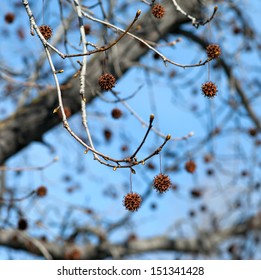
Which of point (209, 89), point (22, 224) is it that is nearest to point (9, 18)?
point (22, 224)

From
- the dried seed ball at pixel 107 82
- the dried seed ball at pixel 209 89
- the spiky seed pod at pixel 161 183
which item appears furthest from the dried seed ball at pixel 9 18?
the spiky seed pod at pixel 161 183

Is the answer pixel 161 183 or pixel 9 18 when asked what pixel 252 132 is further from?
pixel 161 183

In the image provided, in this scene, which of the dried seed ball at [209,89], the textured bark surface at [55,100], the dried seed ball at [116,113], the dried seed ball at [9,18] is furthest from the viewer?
the textured bark surface at [55,100]

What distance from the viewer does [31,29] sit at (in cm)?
164

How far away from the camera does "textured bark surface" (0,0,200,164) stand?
3.39 m

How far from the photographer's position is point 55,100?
3441 mm

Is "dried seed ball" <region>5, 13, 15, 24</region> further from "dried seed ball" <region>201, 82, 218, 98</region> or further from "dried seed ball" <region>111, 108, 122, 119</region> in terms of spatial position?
"dried seed ball" <region>201, 82, 218, 98</region>

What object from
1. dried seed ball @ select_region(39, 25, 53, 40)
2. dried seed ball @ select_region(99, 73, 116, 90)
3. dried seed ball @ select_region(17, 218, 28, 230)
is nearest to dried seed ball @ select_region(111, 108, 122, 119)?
dried seed ball @ select_region(99, 73, 116, 90)

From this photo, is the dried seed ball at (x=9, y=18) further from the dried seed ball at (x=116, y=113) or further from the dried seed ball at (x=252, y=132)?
the dried seed ball at (x=252, y=132)

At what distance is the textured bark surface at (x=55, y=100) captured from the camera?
3.39 m

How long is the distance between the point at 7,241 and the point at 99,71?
1851 millimetres

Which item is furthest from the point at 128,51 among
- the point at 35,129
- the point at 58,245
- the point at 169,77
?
the point at 58,245

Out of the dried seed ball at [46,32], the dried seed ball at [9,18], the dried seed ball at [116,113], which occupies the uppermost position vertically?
the dried seed ball at [9,18]
